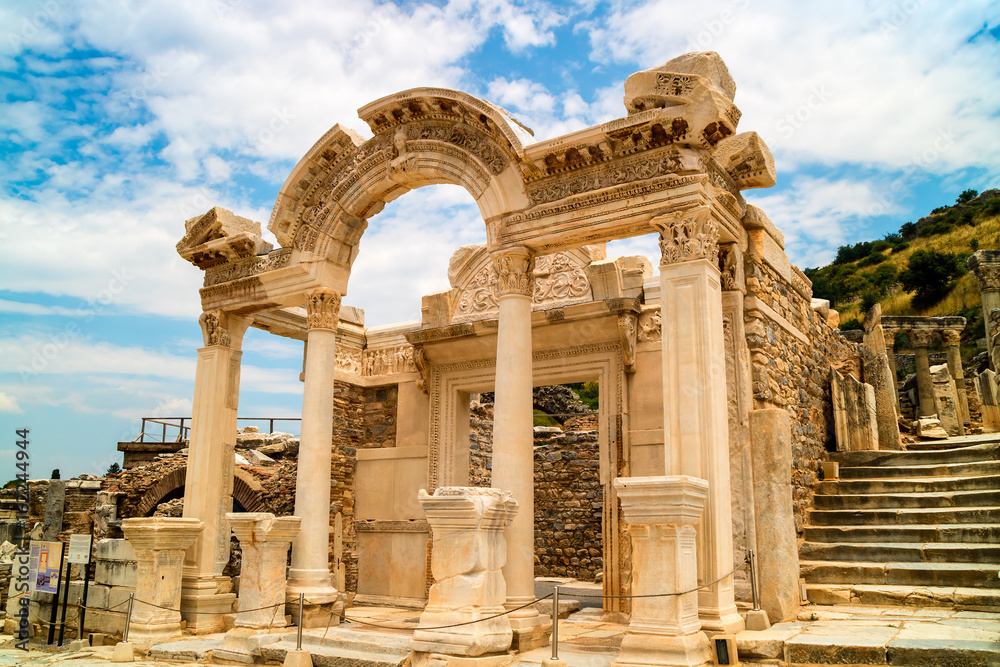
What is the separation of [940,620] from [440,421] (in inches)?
279

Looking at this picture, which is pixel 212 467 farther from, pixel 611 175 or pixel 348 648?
pixel 611 175

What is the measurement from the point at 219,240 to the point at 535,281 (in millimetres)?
4682

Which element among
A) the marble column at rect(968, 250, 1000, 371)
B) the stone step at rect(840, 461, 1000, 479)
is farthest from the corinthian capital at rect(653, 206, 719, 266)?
the marble column at rect(968, 250, 1000, 371)

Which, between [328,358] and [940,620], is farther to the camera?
[328,358]

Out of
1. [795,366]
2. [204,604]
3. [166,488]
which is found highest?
[795,366]

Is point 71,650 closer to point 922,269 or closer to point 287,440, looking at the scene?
point 287,440

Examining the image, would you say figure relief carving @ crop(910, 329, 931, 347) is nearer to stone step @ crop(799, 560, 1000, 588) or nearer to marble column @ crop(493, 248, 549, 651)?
stone step @ crop(799, 560, 1000, 588)

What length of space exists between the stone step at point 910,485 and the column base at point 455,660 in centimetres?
568

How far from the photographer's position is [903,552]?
27.3ft

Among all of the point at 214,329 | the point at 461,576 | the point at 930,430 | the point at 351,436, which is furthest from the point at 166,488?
the point at 930,430

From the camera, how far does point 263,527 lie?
833cm

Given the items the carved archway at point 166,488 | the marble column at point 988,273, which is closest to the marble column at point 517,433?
the carved archway at point 166,488

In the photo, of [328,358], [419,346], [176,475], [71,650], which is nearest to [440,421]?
[419,346]

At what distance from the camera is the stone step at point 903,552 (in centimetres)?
789
